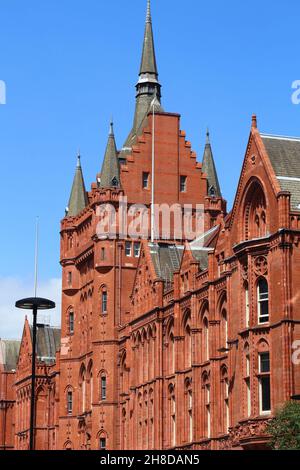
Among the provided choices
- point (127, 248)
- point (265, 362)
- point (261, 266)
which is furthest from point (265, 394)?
point (127, 248)

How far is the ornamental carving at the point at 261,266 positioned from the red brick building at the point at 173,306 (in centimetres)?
8

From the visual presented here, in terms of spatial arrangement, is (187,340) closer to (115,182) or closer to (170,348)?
(170,348)

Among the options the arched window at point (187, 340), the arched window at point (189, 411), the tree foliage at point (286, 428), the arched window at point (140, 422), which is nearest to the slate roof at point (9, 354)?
the arched window at point (140, 422)

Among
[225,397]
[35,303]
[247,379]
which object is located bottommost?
[225,397]

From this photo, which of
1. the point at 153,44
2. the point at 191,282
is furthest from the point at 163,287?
the point at 153,44

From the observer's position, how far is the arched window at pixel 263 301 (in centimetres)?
6825

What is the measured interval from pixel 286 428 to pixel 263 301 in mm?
10954

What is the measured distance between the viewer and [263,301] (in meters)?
68.4

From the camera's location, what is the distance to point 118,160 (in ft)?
351

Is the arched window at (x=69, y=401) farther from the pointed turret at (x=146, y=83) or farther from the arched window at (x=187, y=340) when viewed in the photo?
the arched window at (x=187, y=340)

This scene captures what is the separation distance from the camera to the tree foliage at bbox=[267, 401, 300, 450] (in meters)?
58.8

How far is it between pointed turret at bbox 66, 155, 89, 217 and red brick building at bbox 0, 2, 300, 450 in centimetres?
15

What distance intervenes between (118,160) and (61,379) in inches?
1014
